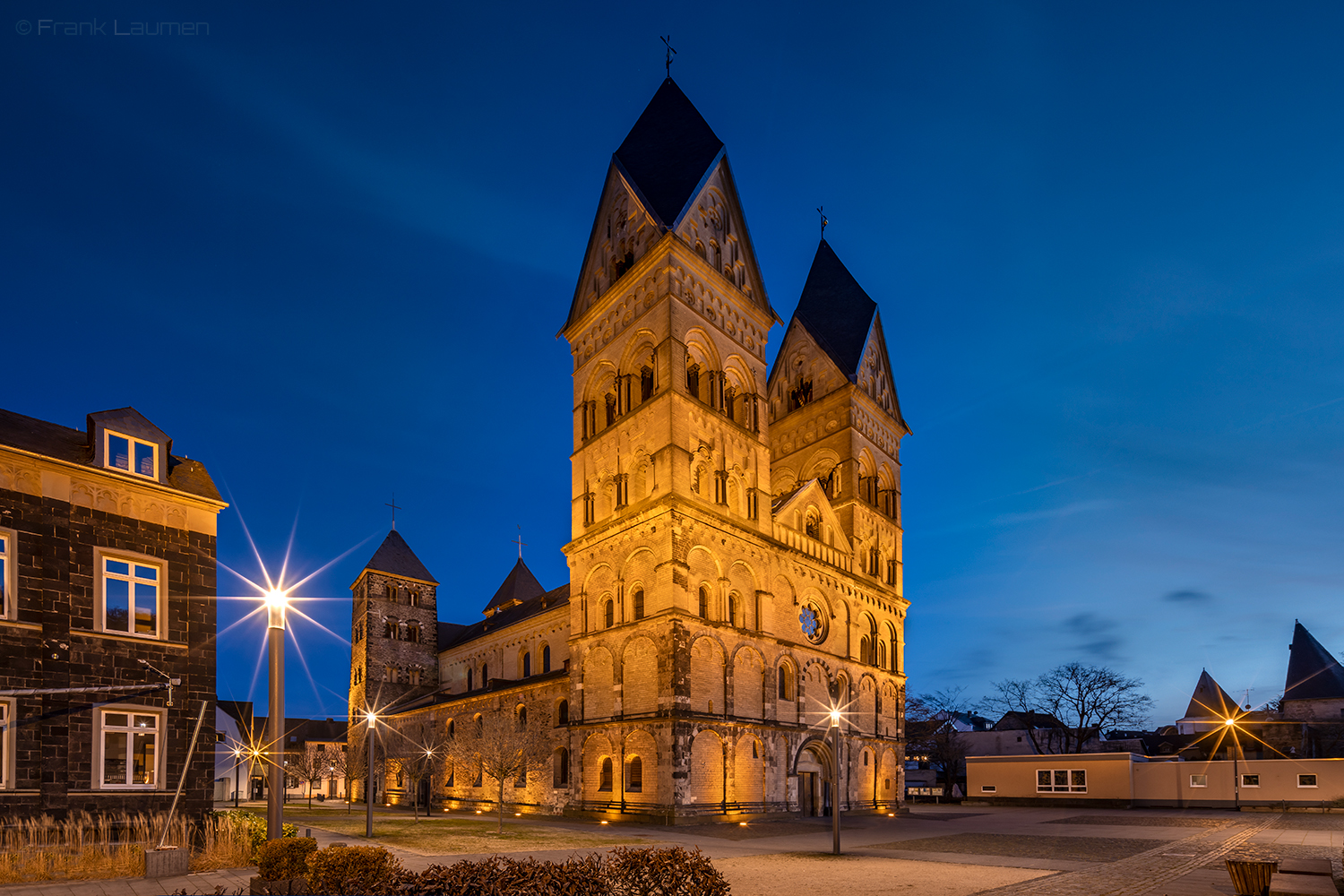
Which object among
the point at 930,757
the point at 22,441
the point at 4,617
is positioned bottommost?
the point at 930,757

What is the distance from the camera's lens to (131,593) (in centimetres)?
1881

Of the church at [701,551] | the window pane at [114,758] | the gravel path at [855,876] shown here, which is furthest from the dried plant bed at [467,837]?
the window pane at [114,758]

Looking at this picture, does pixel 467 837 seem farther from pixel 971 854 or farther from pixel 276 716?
pixel 276 716

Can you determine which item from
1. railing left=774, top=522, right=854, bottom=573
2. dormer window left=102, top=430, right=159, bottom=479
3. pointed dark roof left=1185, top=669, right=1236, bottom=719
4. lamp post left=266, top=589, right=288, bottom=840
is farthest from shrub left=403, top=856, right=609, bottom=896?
pointed dark roof left=1185, top=669, right=1236, bottom=719

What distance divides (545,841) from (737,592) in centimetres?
1439

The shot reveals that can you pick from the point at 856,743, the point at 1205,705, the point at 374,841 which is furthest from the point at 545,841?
the point at 1205,705

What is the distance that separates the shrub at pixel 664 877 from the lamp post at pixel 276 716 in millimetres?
4477

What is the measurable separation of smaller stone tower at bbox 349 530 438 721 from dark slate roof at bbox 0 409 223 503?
3995 centimetres

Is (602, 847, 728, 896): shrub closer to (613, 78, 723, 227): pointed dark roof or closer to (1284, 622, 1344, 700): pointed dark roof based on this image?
(613, 78, 723, 227): pointed dark roof

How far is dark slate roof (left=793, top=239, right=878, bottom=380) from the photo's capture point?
48.2m

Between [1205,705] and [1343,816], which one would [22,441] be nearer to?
[1343,816]

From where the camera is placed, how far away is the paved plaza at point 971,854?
13.9 m

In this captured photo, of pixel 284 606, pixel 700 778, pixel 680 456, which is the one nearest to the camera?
pixel 284 606

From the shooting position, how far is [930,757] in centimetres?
7712
